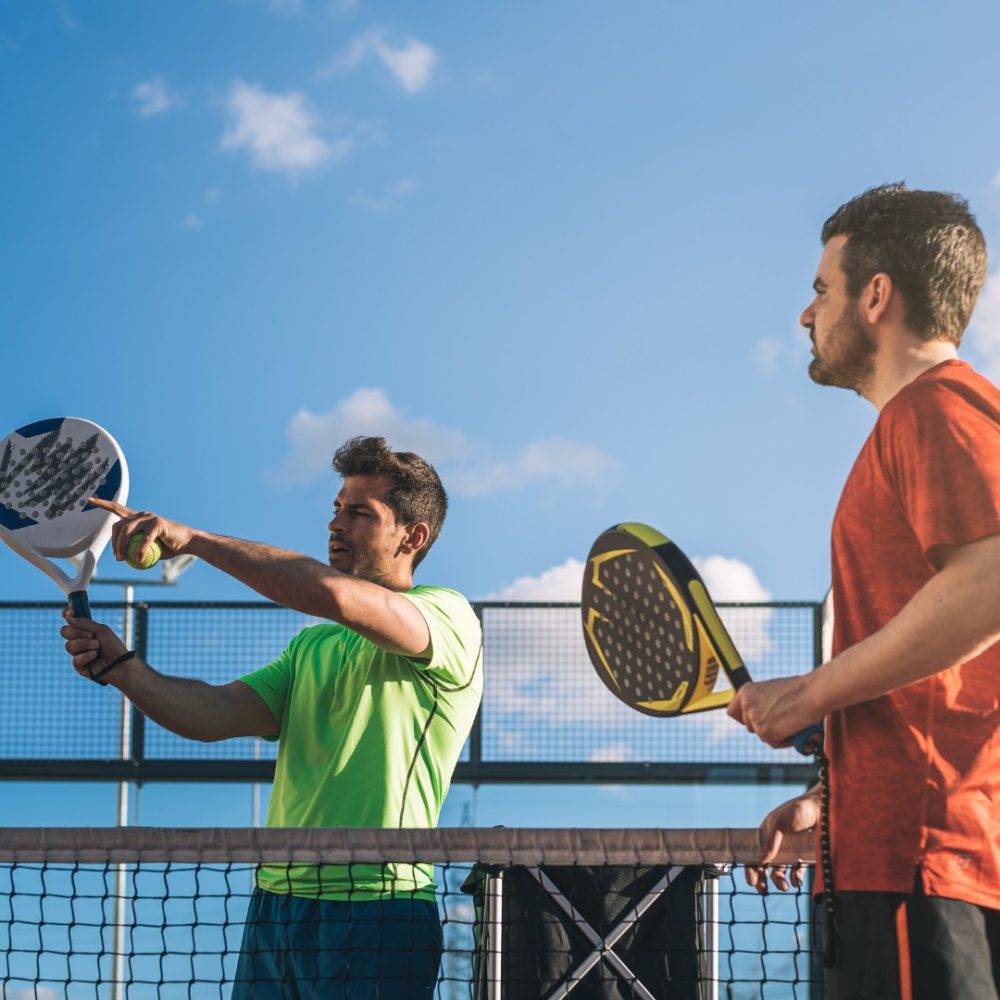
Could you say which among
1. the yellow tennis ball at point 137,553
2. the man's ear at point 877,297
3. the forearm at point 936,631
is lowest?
the forearm at point 936,631

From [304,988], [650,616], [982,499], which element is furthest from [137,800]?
[982,499]

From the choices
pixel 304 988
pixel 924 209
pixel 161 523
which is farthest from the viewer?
pixel 304 988

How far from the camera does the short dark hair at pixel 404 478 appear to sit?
3514 mm

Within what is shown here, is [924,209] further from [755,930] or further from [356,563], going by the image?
[755,930]

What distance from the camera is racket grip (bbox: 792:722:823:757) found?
75.0 inches

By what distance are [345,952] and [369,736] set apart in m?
0.44

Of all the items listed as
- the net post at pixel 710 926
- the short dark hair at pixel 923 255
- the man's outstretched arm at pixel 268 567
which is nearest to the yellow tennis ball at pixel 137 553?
the man's outstretched arm at pixel 268 567

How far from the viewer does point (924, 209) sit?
2010 millimetres

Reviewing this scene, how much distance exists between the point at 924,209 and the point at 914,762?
2.48 feet

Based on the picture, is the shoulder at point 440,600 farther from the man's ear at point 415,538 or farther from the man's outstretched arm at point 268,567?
the man's outstretched arm at point 268,567

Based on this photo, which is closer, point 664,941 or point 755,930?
point 664,941

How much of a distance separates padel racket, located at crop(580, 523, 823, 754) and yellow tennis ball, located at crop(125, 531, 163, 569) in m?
0.87

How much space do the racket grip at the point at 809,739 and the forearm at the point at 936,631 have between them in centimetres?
12

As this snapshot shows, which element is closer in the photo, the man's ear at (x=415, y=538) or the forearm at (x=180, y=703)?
the forearm at (x=180, y=703)
